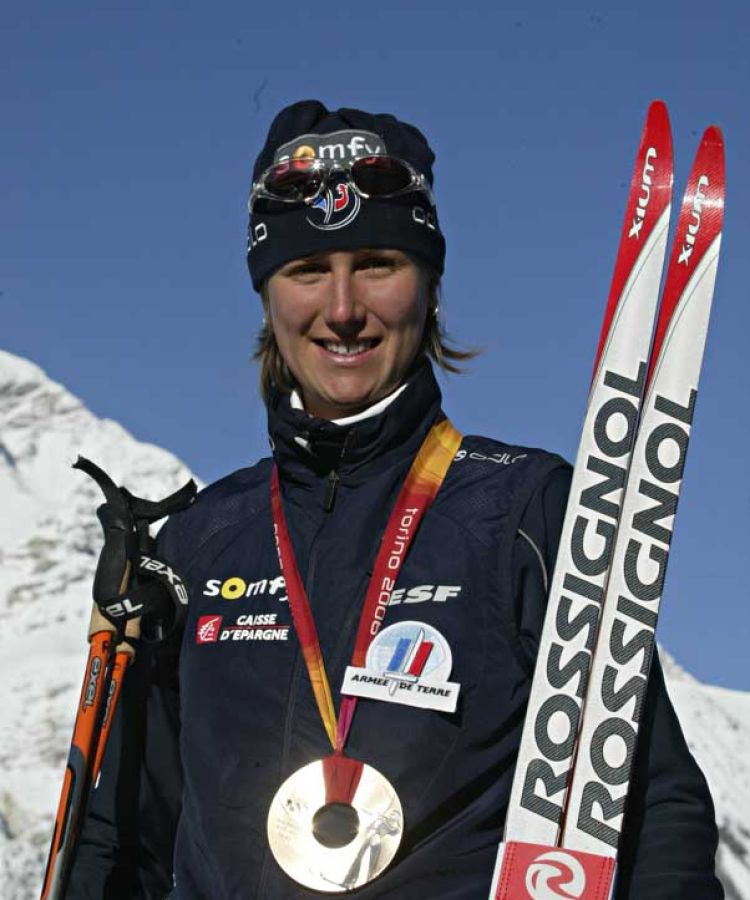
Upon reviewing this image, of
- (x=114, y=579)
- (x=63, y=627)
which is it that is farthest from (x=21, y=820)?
(x=114, y=579)

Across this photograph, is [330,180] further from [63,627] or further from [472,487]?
[63,627]

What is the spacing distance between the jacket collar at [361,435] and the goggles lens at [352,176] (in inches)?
21.1

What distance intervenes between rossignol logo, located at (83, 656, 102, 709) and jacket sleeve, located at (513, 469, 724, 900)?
1.29 meters

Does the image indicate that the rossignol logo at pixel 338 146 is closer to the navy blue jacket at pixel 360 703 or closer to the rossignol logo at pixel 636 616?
the navy blue jacket at pixel 360 703

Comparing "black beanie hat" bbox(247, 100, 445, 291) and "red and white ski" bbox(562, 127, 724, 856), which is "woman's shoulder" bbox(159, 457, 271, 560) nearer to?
"black beanie hat" bbox(247, 100, 445, 291)

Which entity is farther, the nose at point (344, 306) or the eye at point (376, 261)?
the eye at point (376, 261)

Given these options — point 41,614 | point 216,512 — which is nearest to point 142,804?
point 216,512

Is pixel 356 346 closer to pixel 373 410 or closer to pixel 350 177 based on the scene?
pixel 373 410

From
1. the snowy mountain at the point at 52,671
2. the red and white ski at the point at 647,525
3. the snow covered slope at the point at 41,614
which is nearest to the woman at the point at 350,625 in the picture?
the red and white ski at the point at 647,525

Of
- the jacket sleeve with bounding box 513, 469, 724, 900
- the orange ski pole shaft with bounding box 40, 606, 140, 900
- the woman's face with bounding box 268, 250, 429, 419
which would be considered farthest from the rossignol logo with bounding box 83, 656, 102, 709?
the jacket sleeve with bounding box 513, 469, 724, 900

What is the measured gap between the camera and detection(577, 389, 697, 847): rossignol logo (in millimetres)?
3615

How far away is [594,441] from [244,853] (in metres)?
1.29

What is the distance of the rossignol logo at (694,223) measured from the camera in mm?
4129

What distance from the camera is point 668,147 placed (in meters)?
4.25
